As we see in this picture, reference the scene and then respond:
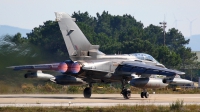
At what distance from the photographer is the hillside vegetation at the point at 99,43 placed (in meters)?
39.7

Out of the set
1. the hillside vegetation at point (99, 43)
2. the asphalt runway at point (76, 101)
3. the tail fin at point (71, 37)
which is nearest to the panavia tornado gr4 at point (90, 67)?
the tail fin at point (71, 37)

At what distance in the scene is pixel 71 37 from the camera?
3080 centimetres

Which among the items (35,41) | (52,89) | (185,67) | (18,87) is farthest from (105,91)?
(185,67)

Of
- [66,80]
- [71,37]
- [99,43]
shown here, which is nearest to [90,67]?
[71,37]

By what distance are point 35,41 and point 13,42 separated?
45.7m

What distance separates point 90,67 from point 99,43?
210 ft

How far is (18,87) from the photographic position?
3922cm

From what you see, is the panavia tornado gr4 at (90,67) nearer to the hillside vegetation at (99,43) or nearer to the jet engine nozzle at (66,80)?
the jet engine nozzle at (66,80)

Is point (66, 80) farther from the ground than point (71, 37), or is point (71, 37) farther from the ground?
point (71, 37)

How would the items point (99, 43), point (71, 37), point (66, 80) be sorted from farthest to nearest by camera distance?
point (99, 43) < point (66, 80) < point (71, 37)

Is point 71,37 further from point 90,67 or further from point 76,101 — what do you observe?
point 76,101

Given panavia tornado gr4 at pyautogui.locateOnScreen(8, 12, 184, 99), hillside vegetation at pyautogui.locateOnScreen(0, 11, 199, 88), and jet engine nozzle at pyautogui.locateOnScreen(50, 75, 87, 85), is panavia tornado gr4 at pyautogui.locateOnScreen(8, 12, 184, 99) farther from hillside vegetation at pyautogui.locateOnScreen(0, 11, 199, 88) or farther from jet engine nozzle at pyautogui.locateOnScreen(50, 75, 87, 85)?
hillside vegetation at pyautogui.locateOnScreen(0, 11, 199, 88)

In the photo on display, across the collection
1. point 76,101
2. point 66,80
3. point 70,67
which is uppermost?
point 70,67

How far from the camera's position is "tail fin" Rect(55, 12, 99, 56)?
30.8 metres
